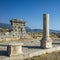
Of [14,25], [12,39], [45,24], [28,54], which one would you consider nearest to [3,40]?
[12,39]

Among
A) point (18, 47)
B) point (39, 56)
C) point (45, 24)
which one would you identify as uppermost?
point (45, 24)

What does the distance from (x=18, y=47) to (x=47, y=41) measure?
3.57 metres

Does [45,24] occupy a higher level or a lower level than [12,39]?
higher

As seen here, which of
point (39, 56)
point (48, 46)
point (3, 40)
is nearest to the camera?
point (39, 56)

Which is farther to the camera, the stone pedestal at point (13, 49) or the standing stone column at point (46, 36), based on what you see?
the standing stone column at point (46, 36)

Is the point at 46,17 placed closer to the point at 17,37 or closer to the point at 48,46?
the point at 48,46

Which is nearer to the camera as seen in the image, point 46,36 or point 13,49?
point 13,49

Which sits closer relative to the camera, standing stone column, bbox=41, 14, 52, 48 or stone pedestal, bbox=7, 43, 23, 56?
stone pedestal, bbox=7, 43, 23, 56

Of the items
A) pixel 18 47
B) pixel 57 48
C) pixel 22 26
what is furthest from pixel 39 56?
pixel 22 26

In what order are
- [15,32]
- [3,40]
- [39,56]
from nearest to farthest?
[39,56], [3,40], [15,32]

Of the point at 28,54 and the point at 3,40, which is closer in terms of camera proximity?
the point at 28,54

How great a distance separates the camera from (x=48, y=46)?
43.7ft

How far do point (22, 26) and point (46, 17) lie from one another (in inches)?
295

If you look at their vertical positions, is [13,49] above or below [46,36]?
below
